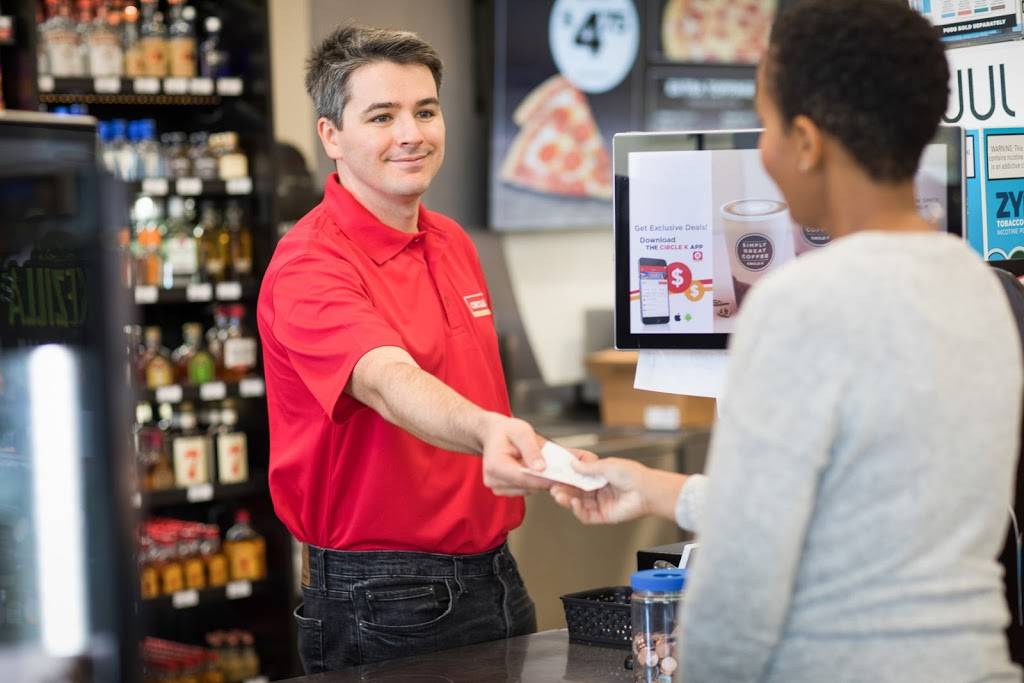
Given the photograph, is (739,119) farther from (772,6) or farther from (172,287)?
(172,287)

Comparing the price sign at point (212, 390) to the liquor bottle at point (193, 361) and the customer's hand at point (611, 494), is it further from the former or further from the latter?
the customer's hand at point (611, 494)

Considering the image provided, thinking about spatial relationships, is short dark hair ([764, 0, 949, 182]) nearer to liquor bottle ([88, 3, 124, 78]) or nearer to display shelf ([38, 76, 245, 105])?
display shelf ([38, 76, 245, 105])

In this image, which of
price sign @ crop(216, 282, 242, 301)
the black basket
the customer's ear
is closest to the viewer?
the customer's ear

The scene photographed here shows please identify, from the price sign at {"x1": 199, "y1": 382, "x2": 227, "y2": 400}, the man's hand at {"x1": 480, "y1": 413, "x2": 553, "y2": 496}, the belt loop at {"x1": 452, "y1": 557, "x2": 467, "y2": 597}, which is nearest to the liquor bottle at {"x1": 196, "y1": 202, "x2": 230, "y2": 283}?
the price sign at {"x1": 199, "y1": 382, "x2": 227, "y2": 400}

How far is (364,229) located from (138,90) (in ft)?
8.58

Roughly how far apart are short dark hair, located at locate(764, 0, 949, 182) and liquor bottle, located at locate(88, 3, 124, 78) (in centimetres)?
386

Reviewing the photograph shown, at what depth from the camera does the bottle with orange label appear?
502cm

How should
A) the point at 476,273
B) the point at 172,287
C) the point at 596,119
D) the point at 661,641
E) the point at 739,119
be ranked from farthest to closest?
1. the point at 739,119
2. the point at 596,119
3. the point at 172,287
4. the point at 476,273
5. the point at 661,641

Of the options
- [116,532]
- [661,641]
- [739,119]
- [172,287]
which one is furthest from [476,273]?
[739,119]

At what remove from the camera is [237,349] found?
16.4 ft

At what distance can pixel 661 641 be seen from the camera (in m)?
2.02

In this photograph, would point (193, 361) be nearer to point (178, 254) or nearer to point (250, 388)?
point (250, 388)

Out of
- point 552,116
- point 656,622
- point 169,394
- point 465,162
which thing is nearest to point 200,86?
point 169,394

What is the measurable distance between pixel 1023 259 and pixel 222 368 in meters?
3.23
